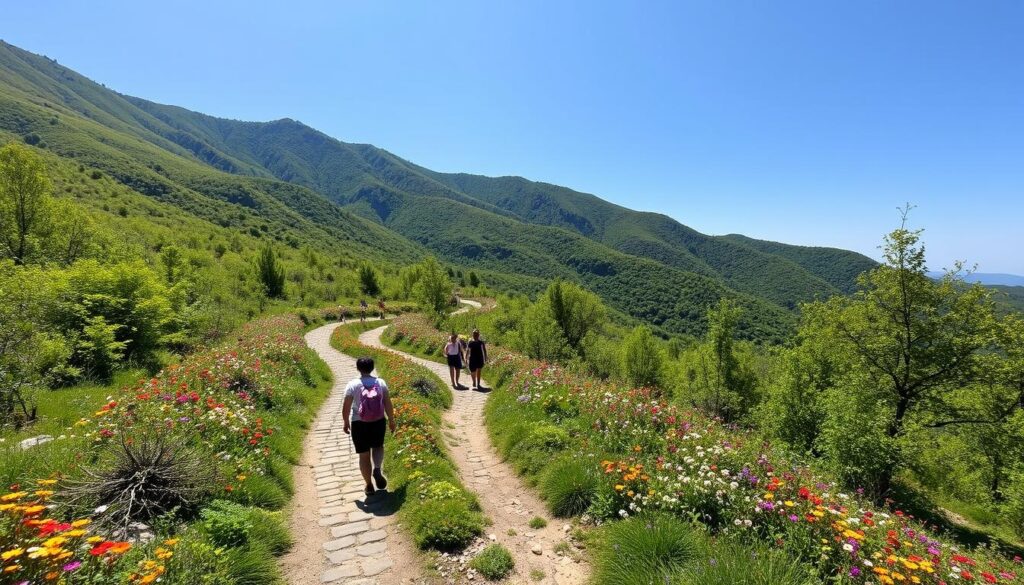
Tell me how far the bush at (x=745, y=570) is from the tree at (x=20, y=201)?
28.4 m

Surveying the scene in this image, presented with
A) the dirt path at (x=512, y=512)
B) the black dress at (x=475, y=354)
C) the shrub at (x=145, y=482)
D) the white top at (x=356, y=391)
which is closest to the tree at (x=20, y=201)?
the black dress at (x=475, y=354)

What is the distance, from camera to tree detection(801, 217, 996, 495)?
1738 centimetres

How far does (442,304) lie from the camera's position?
42938 millimetres

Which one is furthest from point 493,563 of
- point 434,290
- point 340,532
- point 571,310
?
point 434,290

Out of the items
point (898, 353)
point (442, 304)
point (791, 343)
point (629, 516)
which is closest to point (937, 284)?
point (898, 353)

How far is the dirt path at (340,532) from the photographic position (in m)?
4.96

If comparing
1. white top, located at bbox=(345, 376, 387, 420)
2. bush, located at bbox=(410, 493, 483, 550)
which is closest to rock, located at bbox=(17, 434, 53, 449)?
white top, located at bbox=(345, 376, 387, 420)

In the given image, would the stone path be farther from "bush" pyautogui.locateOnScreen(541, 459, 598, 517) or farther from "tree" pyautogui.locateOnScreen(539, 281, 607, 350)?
"tree" pyautogui.locateOnScreen(539, 281, 607, 350)

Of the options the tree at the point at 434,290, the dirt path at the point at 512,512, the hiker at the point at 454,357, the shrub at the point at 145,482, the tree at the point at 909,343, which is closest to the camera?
the shrub at the point at 145,482

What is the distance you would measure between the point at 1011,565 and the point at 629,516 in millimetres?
5907

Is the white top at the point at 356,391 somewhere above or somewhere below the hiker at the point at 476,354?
above

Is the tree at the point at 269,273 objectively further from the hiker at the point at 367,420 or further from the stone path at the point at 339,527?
the hiker at the point at 367,420

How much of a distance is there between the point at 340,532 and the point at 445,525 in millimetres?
1622

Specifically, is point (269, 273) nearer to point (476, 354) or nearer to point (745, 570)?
point (476, 354)
